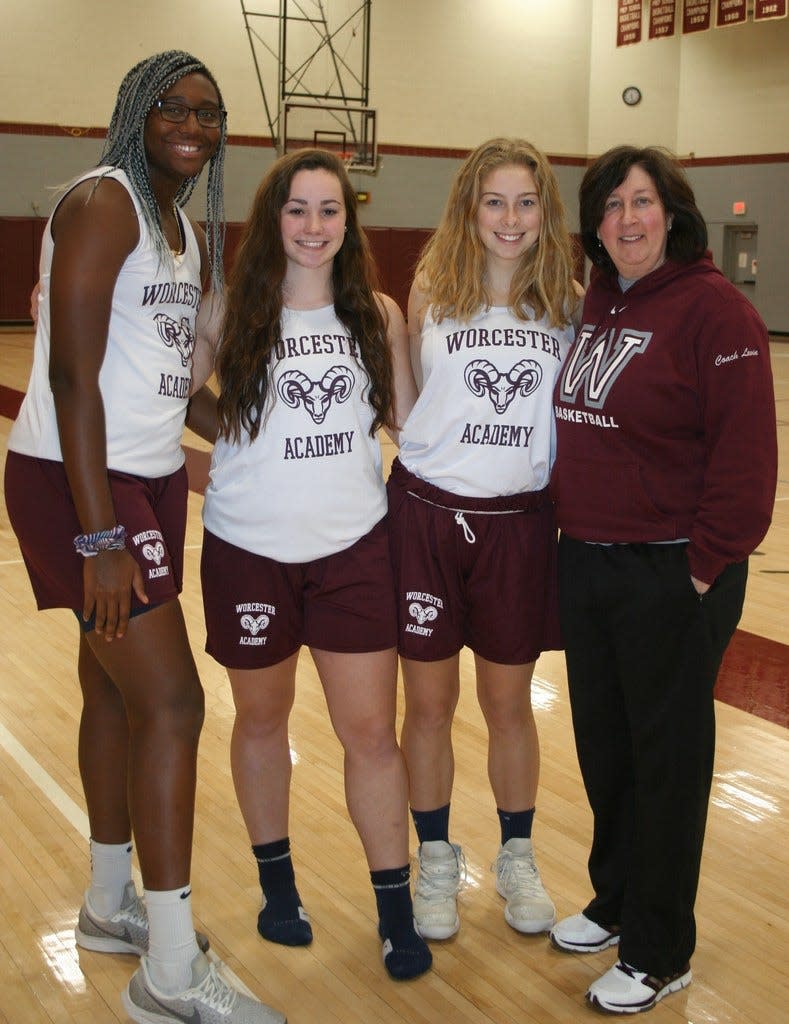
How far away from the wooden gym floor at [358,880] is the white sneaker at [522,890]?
0.12 ft

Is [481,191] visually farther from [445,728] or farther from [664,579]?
[445,728]

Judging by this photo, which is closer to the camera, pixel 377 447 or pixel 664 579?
pixel 664 579

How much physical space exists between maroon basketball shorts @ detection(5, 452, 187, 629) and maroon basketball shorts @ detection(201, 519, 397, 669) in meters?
0.18

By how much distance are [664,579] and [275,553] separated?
2.41 ft

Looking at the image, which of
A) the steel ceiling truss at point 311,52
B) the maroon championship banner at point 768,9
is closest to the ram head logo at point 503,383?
the maroon championship banner at point 768,9

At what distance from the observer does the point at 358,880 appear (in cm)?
275

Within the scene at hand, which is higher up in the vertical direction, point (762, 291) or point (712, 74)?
point (712, 74)

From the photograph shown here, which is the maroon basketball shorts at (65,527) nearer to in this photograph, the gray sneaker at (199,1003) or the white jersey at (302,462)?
the white jersey at (302,462)

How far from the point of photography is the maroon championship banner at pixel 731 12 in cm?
1480

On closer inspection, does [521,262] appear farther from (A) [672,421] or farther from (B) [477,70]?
(B) [477,70]

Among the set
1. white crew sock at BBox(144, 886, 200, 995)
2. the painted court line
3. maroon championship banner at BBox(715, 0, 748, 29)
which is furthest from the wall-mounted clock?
white crew sock at BBox(144, 886, 200, 995)

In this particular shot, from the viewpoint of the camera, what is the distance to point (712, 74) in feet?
54.0

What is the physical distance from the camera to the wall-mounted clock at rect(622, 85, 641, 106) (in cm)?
1717

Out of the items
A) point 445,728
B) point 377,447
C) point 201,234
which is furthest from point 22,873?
point 201,234
